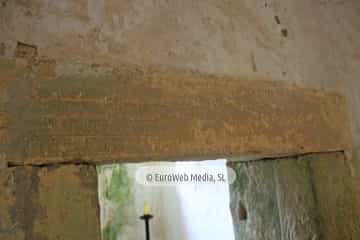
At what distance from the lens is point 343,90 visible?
0.95 meters

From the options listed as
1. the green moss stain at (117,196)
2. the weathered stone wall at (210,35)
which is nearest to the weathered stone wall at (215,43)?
the weathered stone wall at (210,35)

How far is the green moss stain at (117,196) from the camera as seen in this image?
269 cm

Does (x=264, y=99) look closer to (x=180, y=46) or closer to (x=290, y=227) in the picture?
(x=180, y=46)

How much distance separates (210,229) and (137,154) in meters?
1.70

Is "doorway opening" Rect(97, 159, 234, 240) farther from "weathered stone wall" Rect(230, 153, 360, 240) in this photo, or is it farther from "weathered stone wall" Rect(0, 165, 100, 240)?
"weathered stone wall" Rect(0, 165, 100, 240)

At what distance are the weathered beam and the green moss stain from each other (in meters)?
2.04

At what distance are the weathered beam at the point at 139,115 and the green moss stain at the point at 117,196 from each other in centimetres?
204

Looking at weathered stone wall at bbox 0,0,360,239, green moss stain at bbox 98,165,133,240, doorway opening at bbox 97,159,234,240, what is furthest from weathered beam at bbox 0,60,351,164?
green moss stain at bbox 98,165,133,240

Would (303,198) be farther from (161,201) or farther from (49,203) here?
(161,201)

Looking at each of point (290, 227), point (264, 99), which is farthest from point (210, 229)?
point (264, 99)

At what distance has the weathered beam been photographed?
522 millimetres

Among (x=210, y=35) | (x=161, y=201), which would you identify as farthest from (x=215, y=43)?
(x=161, y=201)

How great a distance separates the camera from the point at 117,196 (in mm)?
2752

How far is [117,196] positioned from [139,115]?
2271 millimetres
